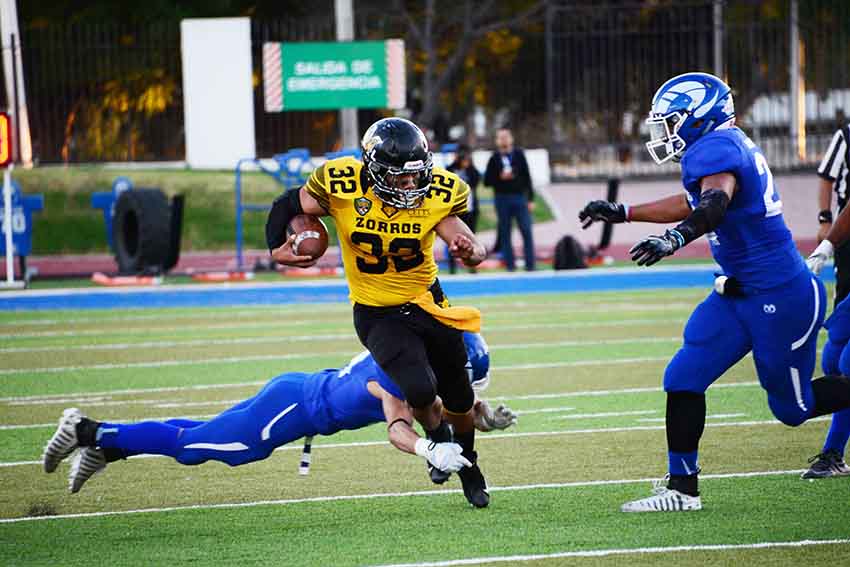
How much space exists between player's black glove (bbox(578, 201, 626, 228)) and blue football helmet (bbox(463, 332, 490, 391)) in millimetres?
790

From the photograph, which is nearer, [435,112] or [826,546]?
[826,546]

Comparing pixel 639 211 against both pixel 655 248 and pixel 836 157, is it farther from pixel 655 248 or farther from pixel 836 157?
pixel 836 157

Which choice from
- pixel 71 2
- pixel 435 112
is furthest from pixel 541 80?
pixel 71 2

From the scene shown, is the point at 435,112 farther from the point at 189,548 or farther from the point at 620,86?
the point at 189,548

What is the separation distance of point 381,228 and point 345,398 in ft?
2.48

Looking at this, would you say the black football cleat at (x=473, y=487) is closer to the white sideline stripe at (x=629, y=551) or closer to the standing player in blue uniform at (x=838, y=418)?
the white sideline stripe at (x=629, y=551)

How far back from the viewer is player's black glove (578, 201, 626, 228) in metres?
6.38

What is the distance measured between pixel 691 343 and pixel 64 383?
5.99 m

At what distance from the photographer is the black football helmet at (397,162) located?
627 cm

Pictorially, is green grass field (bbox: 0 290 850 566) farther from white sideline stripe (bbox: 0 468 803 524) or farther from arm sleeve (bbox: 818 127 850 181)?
arm sleeve (bbox: 818 127 850 181)

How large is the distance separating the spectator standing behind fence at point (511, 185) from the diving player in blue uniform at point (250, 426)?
11.7 m

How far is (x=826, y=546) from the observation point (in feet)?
18.7

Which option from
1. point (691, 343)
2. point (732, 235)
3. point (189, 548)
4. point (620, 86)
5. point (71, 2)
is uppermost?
point (71, 2)

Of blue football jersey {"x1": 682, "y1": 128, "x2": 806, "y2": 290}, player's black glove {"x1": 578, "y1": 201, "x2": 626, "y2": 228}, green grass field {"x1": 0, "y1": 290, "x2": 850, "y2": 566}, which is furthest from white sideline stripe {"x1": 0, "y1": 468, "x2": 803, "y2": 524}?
player's black glove {"x1": 578, "y1": 201, "x2": 626, "y2": 228}
